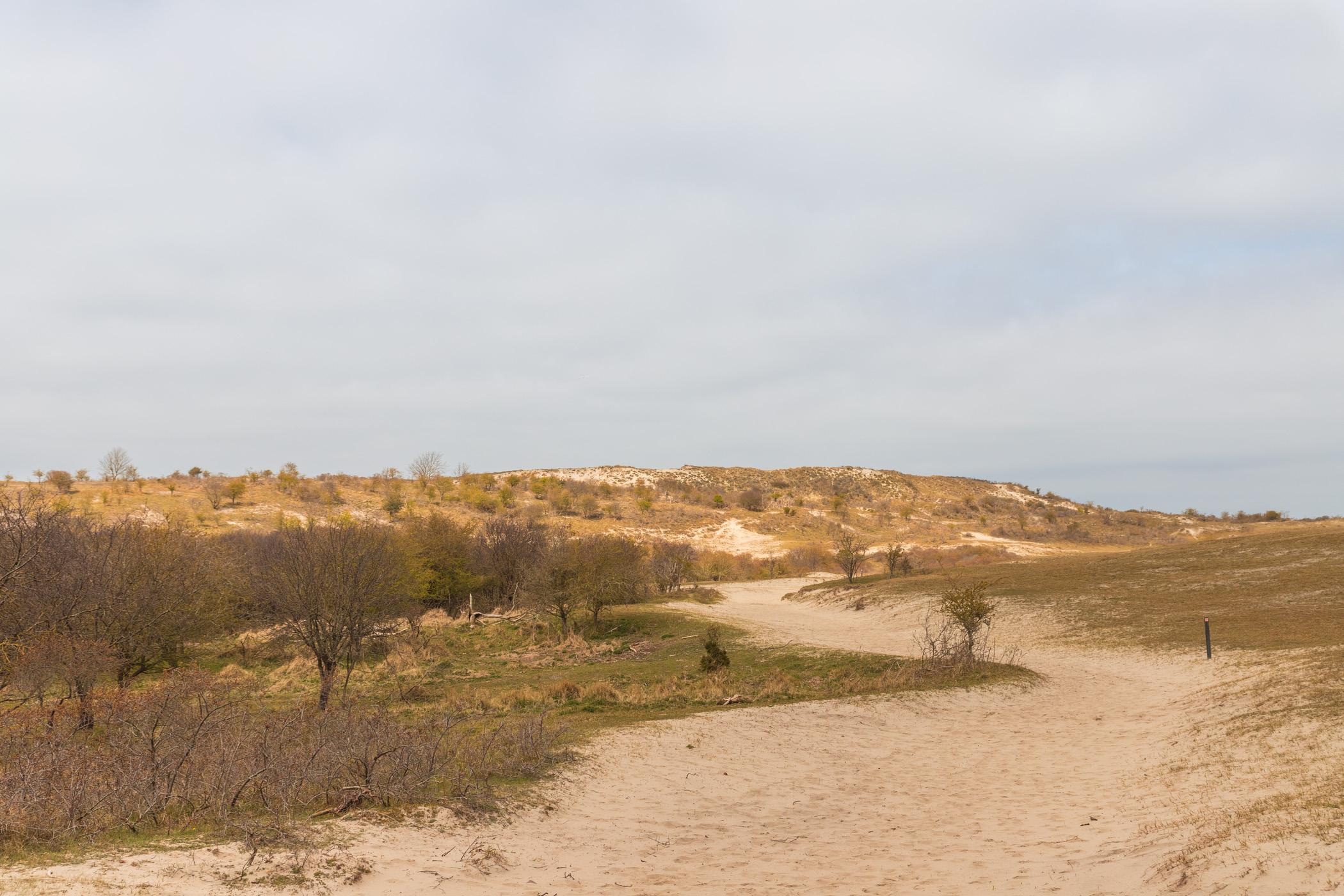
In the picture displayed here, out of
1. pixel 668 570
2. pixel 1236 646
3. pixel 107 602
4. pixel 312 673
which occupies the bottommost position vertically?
pixel 312 673

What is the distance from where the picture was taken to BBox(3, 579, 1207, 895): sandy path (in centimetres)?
820

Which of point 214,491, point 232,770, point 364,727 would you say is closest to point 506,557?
point 364,727

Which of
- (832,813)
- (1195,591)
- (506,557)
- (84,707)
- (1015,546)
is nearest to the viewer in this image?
(832,813)

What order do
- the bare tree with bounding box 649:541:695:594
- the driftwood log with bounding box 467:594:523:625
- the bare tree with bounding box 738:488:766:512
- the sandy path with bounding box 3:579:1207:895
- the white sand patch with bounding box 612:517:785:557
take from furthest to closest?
1. the bare tree with bounding box 738:488:766:512
2. the white sand patch with bounding box 612:517:785:557
3. the bare tree with bounding box 649:541:695:594
4. the driftwood log with bounding box 467:594:523:625
5. the sandy path with bounding box 3:579:1207:895

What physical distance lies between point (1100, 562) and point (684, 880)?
137 ft

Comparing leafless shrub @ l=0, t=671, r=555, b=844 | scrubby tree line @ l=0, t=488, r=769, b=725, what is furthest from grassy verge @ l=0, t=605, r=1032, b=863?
scrubby tree line @ l=0, t=488, r=769, b=725

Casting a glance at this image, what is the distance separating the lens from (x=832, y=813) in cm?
1148

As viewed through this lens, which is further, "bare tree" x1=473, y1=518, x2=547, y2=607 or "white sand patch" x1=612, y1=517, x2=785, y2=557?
"white sand patch" x1=612, y1=517, x2=785, y2=557

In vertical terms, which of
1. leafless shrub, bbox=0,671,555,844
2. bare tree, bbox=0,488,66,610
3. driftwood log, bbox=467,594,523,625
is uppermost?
bare tree, bbox=0,488,66,610

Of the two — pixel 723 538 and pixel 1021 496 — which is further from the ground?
pixel 1021 496

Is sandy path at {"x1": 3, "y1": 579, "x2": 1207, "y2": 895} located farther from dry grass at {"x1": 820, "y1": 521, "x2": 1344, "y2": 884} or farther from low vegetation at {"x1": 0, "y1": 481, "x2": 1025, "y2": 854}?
low vegetation at {"x1": 0, "y1": 481, "x2": 1025, "y2": 854}

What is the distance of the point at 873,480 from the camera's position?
457 ft

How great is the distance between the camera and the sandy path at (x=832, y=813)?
820 centimetres

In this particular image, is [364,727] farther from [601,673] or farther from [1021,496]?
[1021,496]
